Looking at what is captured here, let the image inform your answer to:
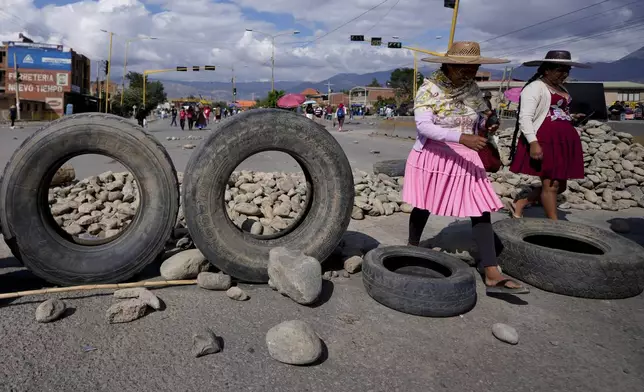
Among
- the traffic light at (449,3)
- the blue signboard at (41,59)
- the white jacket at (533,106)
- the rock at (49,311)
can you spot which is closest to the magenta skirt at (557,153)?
the white jacket at (533,106)

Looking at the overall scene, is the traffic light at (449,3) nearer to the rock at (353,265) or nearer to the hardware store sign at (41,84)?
the rock at (353,265)

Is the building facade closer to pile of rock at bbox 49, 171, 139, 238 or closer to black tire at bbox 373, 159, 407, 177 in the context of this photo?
black tire at bbox 373, 159, 407, 177

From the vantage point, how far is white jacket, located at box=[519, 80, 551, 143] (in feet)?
14.9

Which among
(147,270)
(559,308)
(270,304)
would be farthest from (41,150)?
(559,308)

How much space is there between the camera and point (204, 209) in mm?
3551

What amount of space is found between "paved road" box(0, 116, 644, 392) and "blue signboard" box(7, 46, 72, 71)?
211 ft

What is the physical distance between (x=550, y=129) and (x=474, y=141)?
6.09 feet

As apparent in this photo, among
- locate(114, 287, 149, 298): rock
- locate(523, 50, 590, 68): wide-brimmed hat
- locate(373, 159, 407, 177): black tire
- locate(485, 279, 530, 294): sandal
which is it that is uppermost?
locate(523, 50, 590, 68): wide-brimmed hat

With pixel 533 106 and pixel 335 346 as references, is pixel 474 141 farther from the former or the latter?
pixel 335 346

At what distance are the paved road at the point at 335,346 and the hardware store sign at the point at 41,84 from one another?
62.7 meters

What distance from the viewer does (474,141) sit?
336cm

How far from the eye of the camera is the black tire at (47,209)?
340 cm

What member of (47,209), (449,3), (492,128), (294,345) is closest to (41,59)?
(449,3)

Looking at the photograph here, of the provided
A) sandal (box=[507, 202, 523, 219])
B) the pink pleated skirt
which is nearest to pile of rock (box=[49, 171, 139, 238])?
the pink pleated skirt
